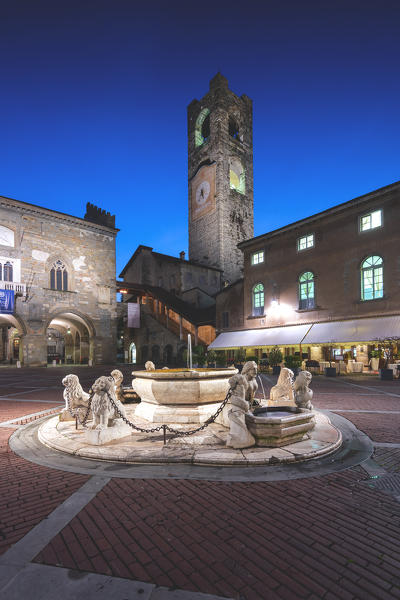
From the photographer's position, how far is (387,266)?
16.9m

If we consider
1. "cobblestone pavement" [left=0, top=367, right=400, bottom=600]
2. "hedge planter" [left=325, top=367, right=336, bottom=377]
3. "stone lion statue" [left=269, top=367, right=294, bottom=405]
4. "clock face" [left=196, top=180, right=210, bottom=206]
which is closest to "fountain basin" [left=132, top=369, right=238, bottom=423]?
"stone lion statue" [left=269, top=367, right=294, bottom=405]

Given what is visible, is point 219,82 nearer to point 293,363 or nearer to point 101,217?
point 101,217

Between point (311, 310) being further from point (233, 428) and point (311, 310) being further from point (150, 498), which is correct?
point (150, 498)

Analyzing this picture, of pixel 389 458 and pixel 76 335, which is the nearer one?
pixel 389 458

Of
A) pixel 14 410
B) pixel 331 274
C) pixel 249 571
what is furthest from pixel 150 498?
pixel 331 274

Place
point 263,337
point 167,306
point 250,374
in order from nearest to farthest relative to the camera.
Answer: point 250,374 < point 263,337 < point 167,306

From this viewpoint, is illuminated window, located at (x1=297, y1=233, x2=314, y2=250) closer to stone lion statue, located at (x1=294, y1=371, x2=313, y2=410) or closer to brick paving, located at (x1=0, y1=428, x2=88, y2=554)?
stone lion statue, located at (x1=294, y1=371, x2=313, y2=410)

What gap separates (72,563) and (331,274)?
20.0 meters

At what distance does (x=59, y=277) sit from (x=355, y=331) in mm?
25237

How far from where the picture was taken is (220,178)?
128 feet

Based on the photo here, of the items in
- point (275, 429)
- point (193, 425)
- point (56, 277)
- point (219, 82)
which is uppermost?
point (219, 82)

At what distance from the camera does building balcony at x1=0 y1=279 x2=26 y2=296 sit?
24.3 meters

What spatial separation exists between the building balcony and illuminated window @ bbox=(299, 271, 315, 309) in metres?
22.6

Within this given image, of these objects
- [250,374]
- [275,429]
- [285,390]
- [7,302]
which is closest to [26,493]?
[275,429]
